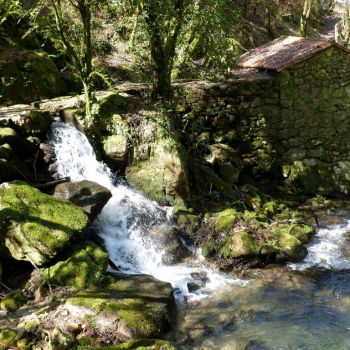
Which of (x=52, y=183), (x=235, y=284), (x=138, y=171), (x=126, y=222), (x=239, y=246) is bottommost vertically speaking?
(x=235, y=284)

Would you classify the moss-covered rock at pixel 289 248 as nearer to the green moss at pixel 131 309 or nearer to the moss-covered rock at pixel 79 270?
the green moss at pixel 131 309

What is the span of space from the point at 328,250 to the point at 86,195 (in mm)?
5126

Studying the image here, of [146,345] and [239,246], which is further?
[239,246]

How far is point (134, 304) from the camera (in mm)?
6363

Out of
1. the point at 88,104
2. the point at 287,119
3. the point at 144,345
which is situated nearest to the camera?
the point at 144,345

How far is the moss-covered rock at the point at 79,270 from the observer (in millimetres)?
6941

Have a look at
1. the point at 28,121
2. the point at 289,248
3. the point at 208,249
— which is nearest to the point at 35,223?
the point at 28,121

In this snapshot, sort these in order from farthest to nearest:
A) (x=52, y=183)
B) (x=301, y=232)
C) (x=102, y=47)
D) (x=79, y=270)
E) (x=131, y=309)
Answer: (x=102, y=47) → (x=301, y=232) → (x=52, y=183) → (x=79, y=270) → (x=131, y=309)

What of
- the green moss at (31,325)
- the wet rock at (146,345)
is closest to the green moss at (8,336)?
the green moss at (31,325)

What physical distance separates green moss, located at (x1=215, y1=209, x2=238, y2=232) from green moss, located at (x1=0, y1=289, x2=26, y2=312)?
161 inches

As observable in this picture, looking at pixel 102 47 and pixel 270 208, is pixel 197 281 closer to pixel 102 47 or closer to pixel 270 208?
pixel 270 208

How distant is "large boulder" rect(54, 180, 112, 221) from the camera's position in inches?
322

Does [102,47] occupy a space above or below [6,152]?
above

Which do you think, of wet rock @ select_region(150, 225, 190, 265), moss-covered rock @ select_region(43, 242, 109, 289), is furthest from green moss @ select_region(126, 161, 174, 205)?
moss-covered rock @ select_region(43, 242, 109, 289)
